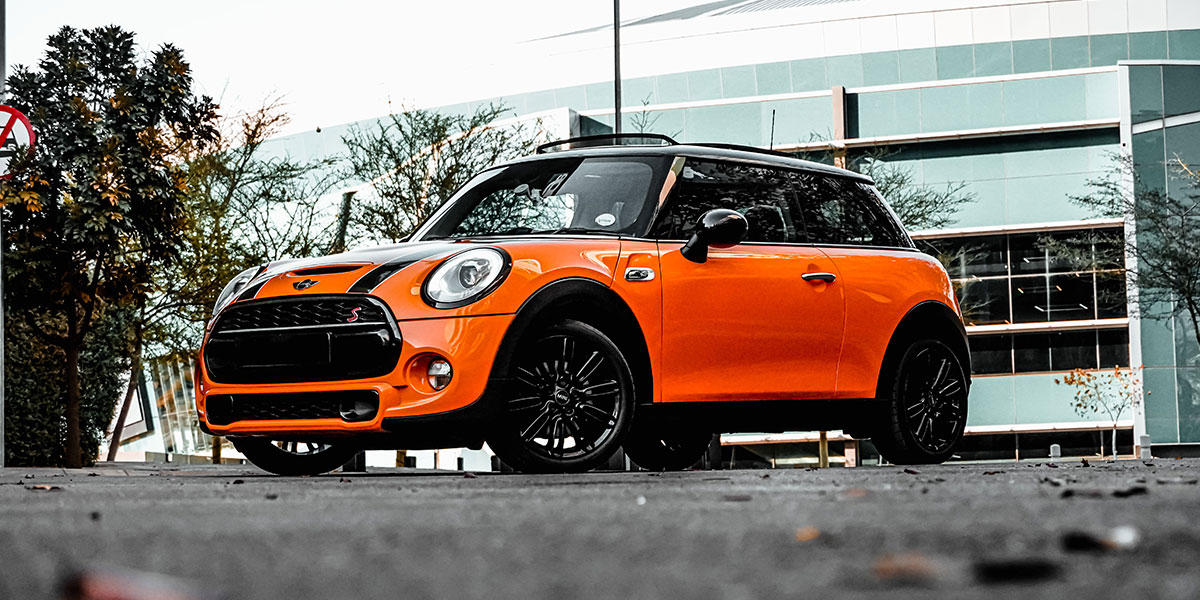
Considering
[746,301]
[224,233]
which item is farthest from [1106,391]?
[746,301]

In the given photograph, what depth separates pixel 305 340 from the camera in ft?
24.7

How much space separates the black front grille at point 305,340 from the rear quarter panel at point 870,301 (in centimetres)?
275

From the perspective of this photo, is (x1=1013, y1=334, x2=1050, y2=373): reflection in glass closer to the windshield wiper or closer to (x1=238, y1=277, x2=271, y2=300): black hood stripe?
the windshield wiper

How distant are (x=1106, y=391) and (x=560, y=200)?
39.7m

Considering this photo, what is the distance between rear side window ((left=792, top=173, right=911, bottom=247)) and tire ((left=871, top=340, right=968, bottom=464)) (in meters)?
0.72

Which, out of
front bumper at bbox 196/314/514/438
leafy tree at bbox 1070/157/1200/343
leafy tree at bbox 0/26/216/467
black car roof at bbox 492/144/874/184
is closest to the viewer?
front bumper at bbox 196/314/514/438

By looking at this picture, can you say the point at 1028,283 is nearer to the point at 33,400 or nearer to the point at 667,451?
the point at 33,400

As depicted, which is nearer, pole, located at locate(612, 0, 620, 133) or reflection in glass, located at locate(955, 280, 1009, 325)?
pole, located at locate(612, 0, 620, 133)

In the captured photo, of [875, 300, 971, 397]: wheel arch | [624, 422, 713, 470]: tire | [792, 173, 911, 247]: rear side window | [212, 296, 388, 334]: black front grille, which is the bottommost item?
[624, 422, 713, 470]: tire

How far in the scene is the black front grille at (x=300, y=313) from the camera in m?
7.37

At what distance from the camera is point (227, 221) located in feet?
105

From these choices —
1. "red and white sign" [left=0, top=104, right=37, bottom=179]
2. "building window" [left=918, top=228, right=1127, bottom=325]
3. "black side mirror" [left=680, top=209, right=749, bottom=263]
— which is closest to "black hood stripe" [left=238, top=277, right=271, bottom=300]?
"black side mirror" [left=680, top=209, right=749, bottom=263]

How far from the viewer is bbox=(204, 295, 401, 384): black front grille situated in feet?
24.1

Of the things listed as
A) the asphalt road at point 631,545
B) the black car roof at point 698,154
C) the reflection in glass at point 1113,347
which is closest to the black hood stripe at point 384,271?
the black car roof at point 698,154
